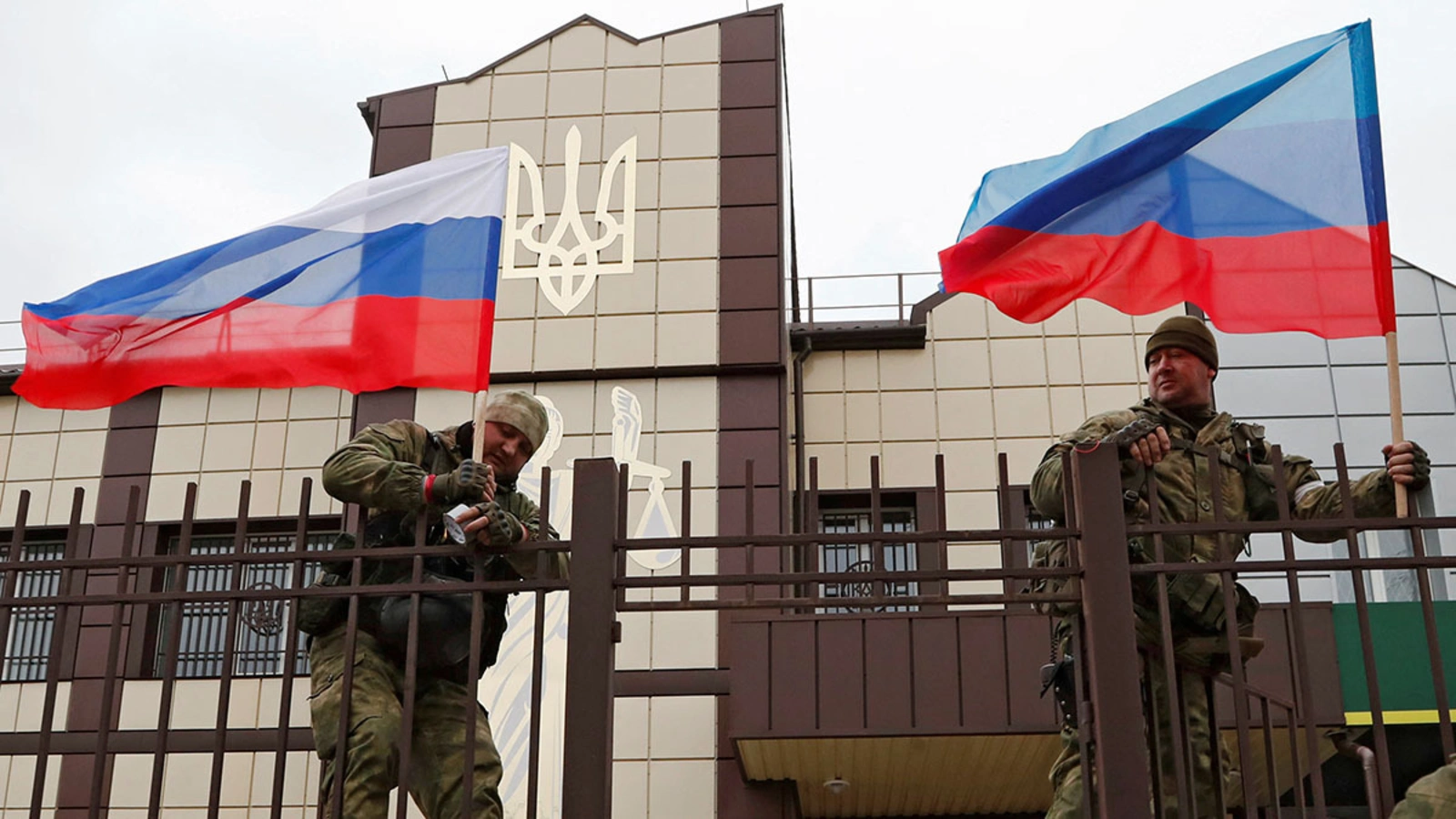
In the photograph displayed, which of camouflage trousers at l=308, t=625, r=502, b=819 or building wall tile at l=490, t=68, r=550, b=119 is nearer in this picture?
camouflage trousers at l=308, t=625, r=502, b=819

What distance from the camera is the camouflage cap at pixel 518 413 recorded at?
600 centimetres

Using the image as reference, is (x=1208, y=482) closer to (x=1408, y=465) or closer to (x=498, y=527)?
(x=1408, y=465)

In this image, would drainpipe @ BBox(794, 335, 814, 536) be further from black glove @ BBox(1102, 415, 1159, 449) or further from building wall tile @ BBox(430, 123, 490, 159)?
black glove @ BBox(1102, 415, 1159, 449)

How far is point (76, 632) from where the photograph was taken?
14.6m

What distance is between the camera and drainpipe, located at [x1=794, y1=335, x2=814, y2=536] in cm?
1481

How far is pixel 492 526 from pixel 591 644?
0.52 metres

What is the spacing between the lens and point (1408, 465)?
5.31 metres

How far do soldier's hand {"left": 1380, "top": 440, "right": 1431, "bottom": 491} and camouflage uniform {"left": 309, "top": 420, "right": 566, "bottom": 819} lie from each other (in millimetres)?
2959

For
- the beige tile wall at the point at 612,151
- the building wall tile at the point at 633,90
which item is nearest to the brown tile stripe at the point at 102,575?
the beige tile wall at the point at 612,151

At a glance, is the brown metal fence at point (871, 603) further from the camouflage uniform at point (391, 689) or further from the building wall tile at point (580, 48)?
the building wall tile at point (580, 48)

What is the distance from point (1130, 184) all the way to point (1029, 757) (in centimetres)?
712

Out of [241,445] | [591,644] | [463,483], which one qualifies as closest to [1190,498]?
[591,644]

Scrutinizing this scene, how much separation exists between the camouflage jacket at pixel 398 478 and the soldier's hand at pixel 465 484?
94 mm

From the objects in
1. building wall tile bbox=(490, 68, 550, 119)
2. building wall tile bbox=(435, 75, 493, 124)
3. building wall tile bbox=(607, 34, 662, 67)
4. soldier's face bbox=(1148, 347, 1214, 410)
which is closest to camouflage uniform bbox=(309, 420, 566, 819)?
soldier's face bbox=(1148, 347, 1214, 410)
